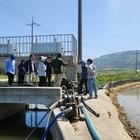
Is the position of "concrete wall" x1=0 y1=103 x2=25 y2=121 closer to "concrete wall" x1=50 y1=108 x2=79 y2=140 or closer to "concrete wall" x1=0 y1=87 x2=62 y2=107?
"concrete wall" x1=0 y1=87 x2=62 y2=107

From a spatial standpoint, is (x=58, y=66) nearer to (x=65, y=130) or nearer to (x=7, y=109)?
(x=7, y=109)

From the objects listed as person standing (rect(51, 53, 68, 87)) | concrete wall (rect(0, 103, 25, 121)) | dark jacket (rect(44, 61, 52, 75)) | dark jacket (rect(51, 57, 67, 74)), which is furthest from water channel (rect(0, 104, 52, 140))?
dark jacket (rect(51, 57, 67, 74))

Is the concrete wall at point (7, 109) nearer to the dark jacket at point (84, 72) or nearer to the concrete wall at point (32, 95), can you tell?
the concrete wall at point (32, 95)

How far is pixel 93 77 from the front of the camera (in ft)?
39.1

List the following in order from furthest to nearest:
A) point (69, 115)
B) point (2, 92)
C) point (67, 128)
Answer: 1. point (2, 92)
2. point (69, 115)
3. point (67, 128)

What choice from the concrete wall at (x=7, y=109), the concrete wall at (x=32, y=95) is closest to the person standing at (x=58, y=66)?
the concrete wall at (x=32, y=95)

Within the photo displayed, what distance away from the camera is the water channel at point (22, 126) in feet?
35.3

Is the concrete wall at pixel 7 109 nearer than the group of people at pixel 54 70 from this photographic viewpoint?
No

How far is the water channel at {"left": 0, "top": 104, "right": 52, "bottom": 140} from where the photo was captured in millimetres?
10758

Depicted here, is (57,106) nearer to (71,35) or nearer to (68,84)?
(68,84)

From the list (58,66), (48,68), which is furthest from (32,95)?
(48,68)

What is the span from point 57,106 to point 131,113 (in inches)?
209

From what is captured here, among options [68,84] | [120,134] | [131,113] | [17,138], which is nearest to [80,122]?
[120,134]

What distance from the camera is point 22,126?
1255 centimetres
